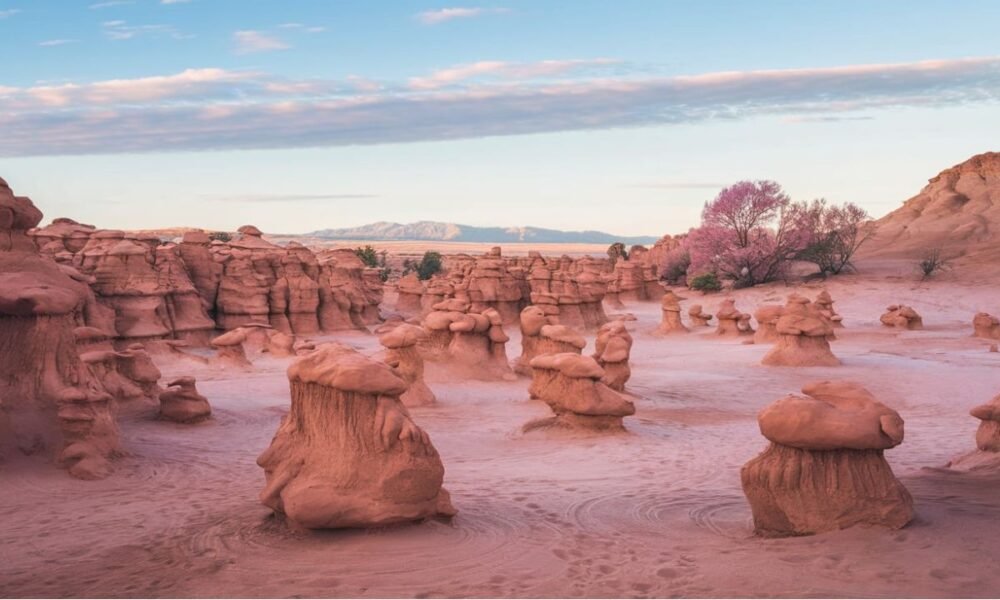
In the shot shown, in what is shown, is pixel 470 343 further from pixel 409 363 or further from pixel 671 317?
pixel 671 317

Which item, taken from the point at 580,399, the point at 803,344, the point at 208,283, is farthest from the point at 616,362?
the point at 208,283

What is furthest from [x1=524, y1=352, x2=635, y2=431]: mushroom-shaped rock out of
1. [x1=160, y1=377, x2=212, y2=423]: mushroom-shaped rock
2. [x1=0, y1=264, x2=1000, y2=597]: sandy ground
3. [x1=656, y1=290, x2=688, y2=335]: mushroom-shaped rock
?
[x1=656, y1=290, x2=688, y2=335]: mushroom-shaped rock

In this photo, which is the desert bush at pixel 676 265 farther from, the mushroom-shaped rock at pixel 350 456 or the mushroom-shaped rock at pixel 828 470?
the mushroom-shaped rock at pixel 350 456

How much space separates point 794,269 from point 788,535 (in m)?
42.7

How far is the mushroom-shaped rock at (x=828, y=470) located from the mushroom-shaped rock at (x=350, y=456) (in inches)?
106

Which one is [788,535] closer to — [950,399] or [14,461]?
[14,461]

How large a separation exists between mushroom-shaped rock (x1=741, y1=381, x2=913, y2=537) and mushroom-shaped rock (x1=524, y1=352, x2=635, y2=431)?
603 cm

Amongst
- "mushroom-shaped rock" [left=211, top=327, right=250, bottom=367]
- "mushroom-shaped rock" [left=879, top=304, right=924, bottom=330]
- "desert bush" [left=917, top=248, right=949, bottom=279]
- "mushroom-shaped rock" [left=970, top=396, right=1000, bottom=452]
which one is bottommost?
"mushroom-shaped rock" [left=211, top=327, right=250, bottom=367]

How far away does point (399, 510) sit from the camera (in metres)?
7.43

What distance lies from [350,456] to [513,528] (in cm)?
153

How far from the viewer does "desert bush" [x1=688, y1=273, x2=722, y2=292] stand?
45656 millimetres

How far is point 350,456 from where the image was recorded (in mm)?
7574

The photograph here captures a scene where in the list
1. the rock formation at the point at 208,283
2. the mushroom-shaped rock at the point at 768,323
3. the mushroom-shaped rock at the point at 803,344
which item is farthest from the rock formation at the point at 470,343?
the mushroom-shaped rock at the point at 768,323

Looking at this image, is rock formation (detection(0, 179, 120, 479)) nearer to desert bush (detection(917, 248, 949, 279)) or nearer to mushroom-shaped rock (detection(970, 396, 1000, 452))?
mushroom-shaped rock (detection(970, 396, 1000, 452))
